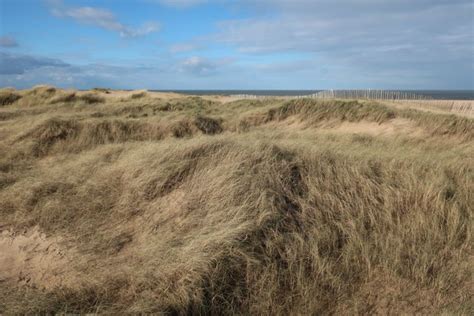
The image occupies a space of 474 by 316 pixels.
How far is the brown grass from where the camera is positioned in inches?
137

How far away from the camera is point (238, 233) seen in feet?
13.1

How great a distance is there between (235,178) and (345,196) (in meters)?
1.55

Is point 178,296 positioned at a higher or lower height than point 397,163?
lower

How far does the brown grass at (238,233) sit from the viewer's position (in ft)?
11.5

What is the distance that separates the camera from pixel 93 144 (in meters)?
10.1

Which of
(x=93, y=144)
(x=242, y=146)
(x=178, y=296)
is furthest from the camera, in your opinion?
(x=93, y=144)

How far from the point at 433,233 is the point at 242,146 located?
9.71 ft

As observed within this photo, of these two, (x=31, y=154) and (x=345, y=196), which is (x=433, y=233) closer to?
(x=345, y=196)

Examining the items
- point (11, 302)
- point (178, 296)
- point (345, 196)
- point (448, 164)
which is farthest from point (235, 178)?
point (448, 164)

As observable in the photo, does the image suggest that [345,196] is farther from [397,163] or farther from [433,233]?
[397,163]

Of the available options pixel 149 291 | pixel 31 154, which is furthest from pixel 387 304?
pixel 31 154

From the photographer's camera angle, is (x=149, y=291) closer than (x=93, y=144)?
Yes

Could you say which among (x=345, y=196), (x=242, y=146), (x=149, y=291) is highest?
(x=242, y=146)

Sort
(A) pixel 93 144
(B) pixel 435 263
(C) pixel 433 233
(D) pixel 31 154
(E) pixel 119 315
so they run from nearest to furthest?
(E) pixel 119 315
(B) pixel 435 263
(C) pixel 433 233
(D) pixel 31 154
(A) pixel 93 144
